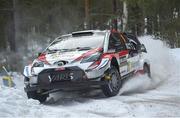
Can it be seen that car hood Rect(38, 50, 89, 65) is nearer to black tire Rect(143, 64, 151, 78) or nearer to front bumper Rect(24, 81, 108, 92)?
front bumper Rect(24, 81, 108, 92)

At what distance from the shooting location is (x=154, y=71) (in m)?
15.2

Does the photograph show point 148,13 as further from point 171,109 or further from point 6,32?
point 171,109

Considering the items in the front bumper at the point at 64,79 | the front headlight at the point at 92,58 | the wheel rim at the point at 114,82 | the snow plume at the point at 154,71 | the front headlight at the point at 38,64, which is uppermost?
the front headlight at the point at 92,58

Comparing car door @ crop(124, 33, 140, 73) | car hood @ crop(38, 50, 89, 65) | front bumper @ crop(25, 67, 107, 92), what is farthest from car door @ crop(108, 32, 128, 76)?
front bumper @ crop(25, 67, 107, 92)

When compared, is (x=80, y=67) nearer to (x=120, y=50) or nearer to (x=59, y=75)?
(x=59, y=75)

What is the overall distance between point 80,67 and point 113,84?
1.04m

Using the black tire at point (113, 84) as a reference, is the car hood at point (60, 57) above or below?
above

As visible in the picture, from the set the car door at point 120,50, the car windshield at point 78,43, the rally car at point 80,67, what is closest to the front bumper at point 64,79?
the rally car at point 80,67

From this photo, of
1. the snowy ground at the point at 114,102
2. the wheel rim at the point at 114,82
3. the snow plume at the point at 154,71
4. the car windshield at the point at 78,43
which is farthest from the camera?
the snow plume at the point at 154,71

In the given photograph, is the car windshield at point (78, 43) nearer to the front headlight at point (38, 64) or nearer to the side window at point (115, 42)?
the side window at point (115, 42)

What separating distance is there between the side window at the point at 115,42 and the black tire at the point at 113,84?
73cm

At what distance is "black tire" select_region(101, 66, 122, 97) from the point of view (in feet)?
36.5

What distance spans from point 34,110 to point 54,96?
3.38 metres

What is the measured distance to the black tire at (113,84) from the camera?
1112 centimetres
